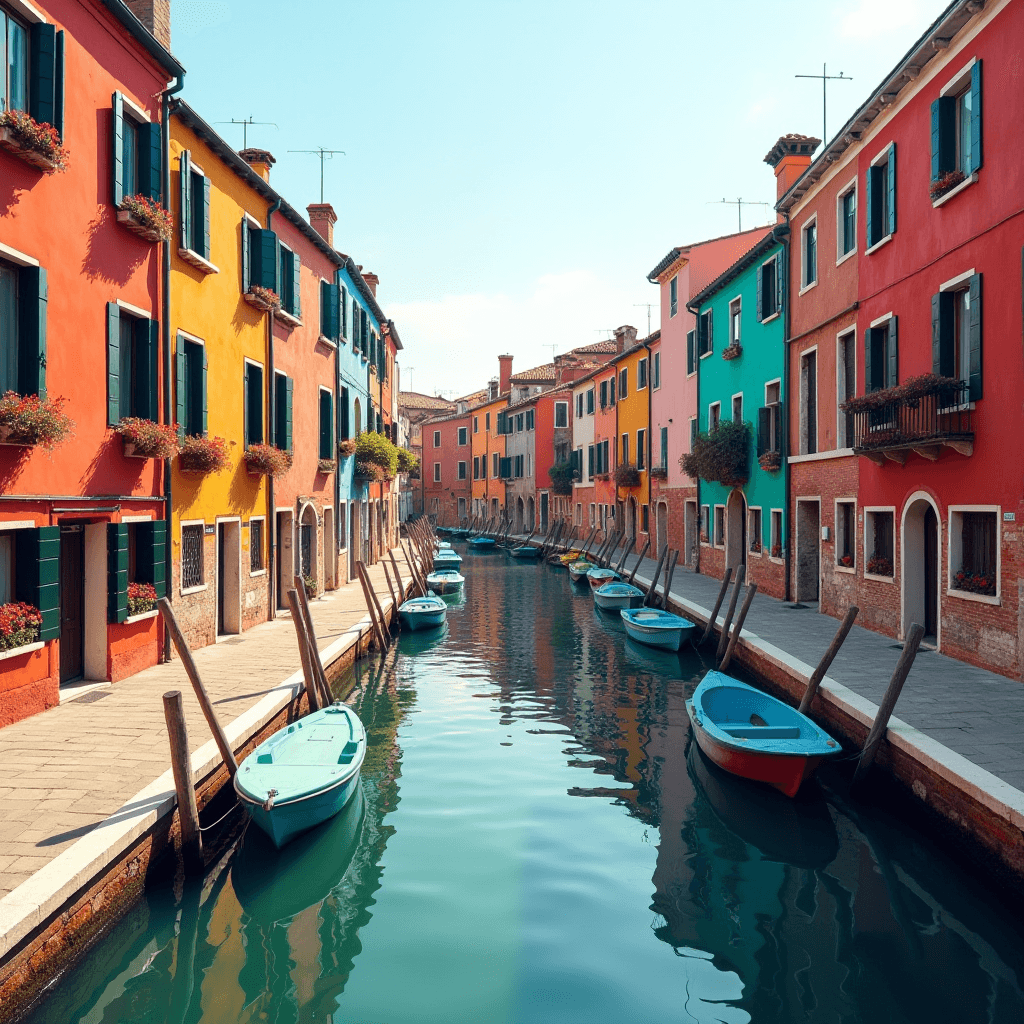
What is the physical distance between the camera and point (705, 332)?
925 inches

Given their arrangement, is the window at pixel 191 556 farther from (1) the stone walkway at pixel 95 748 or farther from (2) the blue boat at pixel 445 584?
(2) the blue boat at pixel 445 584

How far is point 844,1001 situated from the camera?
16.6 ft

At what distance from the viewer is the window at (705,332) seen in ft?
75.8

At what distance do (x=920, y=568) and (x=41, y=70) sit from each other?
12.5 meters

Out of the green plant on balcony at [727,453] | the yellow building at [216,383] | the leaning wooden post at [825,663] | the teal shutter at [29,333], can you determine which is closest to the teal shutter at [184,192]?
the yellow building at [216,383]

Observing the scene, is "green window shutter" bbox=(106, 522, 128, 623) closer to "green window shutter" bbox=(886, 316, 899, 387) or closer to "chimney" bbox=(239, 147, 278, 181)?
"chimney" bbox=(239, 147, 278, 181)

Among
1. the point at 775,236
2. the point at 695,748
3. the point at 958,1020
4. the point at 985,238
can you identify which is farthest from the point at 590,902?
the point at 775,236

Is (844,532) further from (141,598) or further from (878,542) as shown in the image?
(141,598)

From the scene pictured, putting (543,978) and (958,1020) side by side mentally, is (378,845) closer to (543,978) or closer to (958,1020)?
(543,978)

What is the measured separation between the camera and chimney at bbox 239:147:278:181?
1678 centimetres

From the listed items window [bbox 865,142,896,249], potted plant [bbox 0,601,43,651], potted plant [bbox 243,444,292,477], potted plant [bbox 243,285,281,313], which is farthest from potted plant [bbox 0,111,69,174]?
window [bbox 865,142,896,249]

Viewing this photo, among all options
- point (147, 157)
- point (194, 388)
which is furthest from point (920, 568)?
point (147, 157)

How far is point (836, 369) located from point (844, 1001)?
12.0m

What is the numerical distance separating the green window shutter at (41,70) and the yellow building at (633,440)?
2303cm
